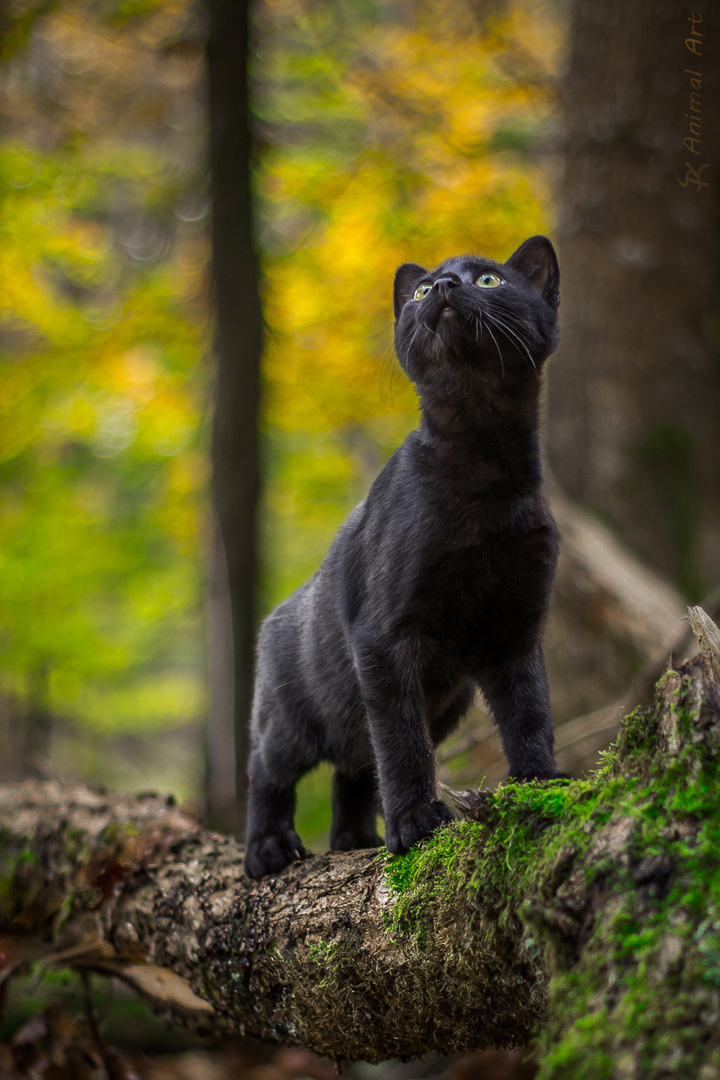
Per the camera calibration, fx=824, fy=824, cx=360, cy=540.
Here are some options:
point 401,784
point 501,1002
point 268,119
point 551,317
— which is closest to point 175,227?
point 268,119

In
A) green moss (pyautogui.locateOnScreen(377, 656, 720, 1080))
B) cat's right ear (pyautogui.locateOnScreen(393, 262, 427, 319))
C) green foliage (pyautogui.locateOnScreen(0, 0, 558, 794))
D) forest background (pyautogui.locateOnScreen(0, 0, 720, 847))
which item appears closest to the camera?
green moss (pyautogui.locateOnScreen(377, 656, 720, 1080))

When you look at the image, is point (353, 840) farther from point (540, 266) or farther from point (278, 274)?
point (278, 274)

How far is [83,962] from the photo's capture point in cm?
339

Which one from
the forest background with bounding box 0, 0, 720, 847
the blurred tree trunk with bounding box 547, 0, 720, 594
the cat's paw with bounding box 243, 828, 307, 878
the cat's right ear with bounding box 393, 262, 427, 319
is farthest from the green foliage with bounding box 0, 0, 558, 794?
the cat's right ear with bounding box 393, 262, 427, 319

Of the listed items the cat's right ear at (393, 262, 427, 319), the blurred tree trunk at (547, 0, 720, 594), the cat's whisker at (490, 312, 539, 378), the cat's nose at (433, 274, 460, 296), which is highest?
the blurred tree trunk at (547, 0, 720, 594)

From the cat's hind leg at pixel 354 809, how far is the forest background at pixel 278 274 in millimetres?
2572

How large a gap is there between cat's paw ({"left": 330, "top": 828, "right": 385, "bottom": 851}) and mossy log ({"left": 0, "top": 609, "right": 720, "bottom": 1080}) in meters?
0.40

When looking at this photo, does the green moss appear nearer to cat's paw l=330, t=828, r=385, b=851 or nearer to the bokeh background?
cat's paw l=330, t=828, r=385, b=851

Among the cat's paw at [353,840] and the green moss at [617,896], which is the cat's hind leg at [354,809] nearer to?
the cat's paw at [353,840]

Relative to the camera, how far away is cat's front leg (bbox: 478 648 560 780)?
243 centimetres

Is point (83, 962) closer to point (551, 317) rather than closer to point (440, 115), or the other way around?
point (551, 317)

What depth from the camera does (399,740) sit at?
239cm

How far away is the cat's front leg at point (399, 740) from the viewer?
2.22 m

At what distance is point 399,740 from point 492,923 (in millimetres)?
775
